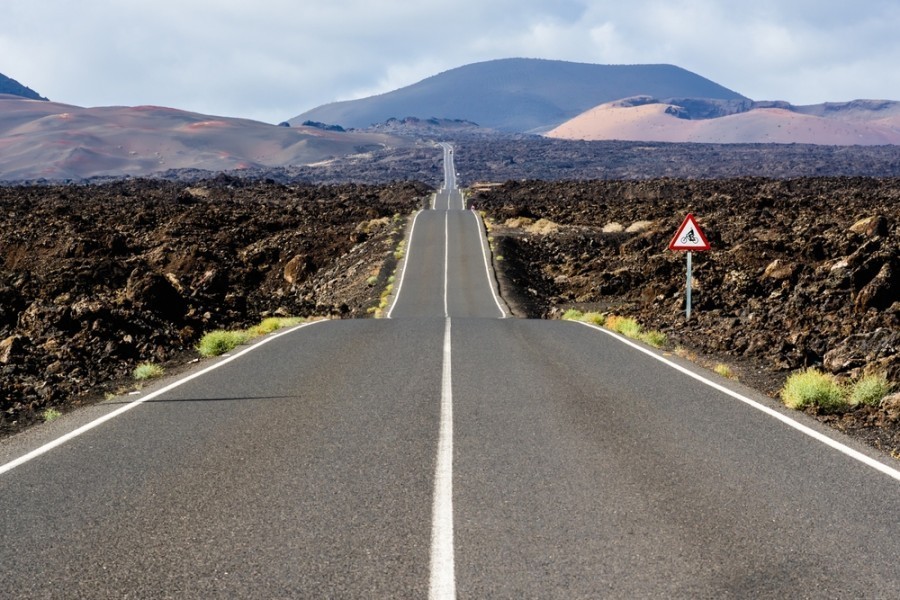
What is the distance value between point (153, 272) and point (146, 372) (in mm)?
17101

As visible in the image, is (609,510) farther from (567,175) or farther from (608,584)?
(567,175)

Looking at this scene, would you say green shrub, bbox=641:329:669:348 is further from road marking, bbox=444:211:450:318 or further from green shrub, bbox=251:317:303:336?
road marking, bbox=444:211:450:318

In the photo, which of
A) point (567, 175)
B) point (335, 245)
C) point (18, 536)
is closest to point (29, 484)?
point (18, 536)

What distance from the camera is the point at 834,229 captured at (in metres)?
39.2

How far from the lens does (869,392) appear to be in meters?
10.0

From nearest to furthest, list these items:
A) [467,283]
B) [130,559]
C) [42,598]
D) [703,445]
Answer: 1. [42,598]
2. [130,559]
3. [703,445]
4. [467,283]

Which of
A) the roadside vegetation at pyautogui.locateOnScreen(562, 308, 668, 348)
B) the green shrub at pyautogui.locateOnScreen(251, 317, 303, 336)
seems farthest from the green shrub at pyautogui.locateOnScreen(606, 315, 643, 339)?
the green shrub at pyautogui.locateOnScreen(251, 317, 303, 336)

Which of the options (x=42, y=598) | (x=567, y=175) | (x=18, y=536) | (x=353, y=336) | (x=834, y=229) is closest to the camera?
(x=42, y=598)

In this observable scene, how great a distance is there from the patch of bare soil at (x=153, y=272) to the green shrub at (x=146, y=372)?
244 millimetres

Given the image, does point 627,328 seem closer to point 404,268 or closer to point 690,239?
point 690,239

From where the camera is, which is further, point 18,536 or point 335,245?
point 335,245

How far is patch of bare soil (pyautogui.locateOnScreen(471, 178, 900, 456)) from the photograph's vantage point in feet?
44.1

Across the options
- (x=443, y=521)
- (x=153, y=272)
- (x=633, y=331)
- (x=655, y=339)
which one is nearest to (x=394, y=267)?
(x=153, y=272)

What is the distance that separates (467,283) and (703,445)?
40.8m
